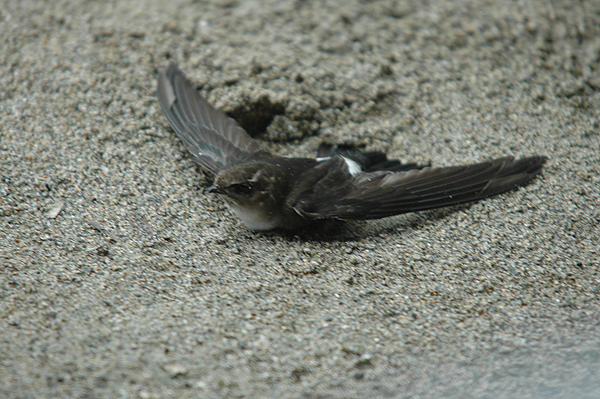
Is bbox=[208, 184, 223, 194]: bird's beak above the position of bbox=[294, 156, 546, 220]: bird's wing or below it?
above

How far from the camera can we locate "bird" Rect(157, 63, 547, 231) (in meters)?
2.83

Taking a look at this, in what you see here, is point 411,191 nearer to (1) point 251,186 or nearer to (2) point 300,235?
(2) point 300,235

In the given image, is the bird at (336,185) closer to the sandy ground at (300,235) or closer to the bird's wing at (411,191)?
the bird's wing at (411,191)

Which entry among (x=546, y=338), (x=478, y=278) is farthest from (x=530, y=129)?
(x=546, y=338)

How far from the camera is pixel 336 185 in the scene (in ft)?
9.68

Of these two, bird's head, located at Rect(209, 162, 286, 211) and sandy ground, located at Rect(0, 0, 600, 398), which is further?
bird's head, located at Rect(209, 162, 286, 211)

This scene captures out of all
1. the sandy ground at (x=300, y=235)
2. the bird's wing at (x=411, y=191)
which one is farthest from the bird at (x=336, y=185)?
the sandy ground at (x=300, y=235)

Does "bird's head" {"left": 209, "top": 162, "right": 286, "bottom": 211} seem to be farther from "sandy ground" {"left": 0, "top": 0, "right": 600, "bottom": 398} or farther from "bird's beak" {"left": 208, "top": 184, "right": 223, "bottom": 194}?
"sandy ground" {"left": 0, "top": 0, "right": 600, "bottom": 398}

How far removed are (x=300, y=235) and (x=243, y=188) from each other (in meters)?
0.38

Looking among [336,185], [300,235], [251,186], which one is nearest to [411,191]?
[336,185]

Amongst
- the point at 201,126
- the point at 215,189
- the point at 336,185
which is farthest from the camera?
the point at 201,126

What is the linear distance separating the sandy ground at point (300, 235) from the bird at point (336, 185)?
0.11 meters

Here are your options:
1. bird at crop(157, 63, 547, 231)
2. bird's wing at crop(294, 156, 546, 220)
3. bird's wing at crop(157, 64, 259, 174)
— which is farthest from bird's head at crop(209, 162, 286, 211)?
bird's wing at crop(157, 64, 259, 174)

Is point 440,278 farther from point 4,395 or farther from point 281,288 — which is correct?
point 4,395
